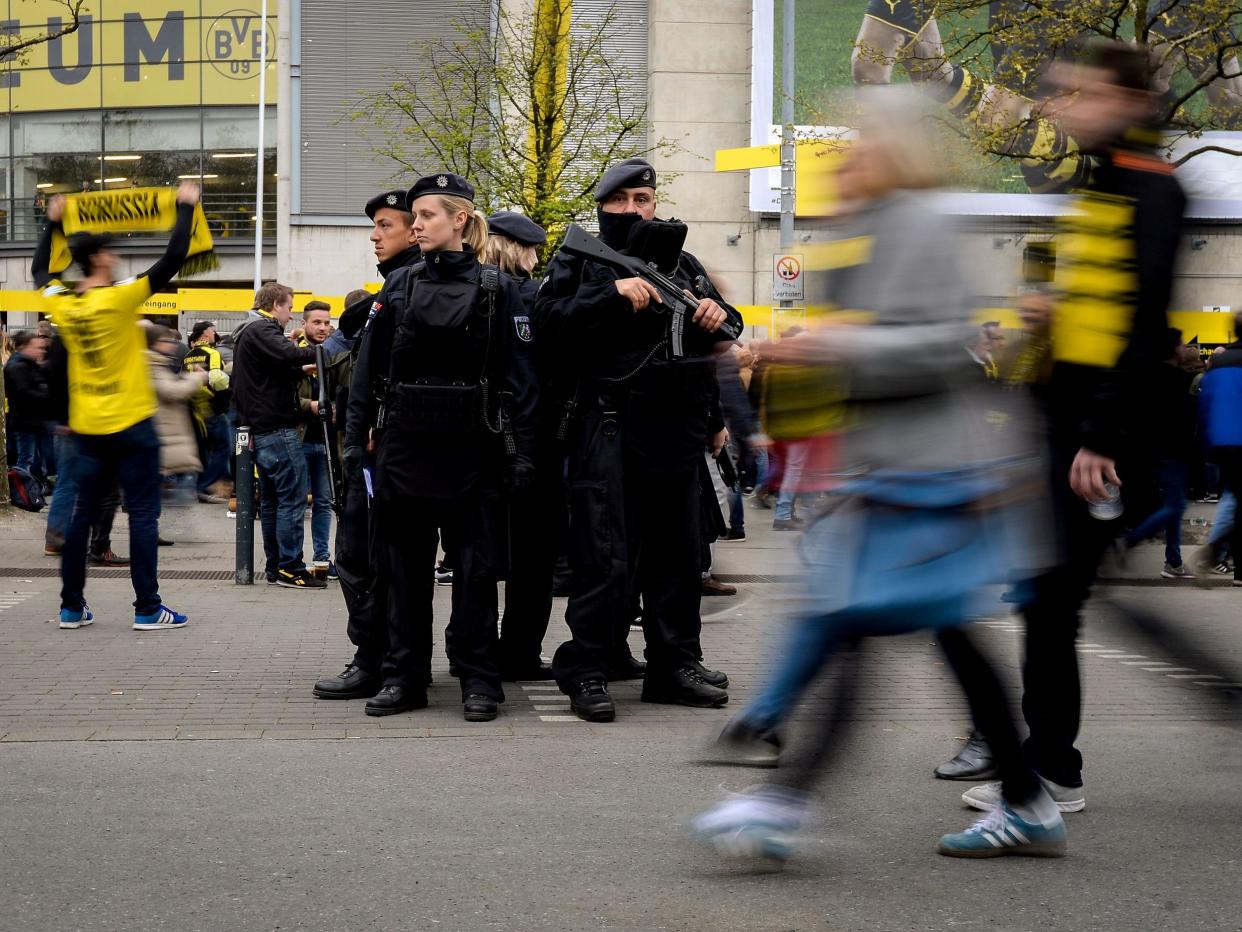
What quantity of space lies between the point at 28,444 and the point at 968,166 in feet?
52.6

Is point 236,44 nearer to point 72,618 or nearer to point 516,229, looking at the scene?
point 72,618

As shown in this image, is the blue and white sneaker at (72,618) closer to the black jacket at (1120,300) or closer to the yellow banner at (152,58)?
the black jacket at (1120,300)

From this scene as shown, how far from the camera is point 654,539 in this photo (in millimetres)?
6270

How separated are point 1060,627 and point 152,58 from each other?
3794 centimetres

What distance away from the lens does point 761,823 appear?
3.71 metres

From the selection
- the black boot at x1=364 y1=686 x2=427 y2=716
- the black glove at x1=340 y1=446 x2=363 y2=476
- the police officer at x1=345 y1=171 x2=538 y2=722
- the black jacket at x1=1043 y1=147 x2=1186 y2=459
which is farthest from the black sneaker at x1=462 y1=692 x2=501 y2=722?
the black jacket at x1=1043 y1=147 x2=1186 y2=459

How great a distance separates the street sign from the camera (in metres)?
19.9

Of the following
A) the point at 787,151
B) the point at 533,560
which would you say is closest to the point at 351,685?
the point at 533,560

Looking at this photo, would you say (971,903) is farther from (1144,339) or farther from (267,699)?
(267,699)

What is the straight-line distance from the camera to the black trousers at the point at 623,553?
5984 mm

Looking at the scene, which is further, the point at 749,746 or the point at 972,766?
the point at 972,766

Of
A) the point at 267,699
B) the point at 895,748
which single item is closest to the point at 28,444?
the point at 267,699

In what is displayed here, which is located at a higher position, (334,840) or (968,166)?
(968,166)

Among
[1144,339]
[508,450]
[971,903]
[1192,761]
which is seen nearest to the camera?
[971,903]
